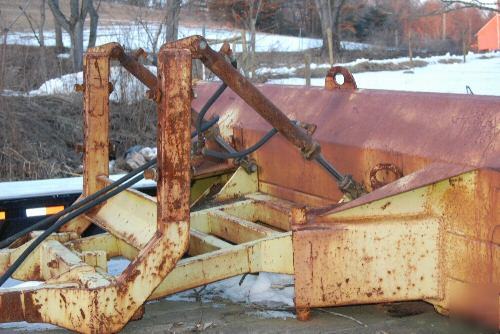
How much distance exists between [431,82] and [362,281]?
1918 centimetres

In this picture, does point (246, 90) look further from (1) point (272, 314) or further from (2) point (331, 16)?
→ (2) point (331, 16)

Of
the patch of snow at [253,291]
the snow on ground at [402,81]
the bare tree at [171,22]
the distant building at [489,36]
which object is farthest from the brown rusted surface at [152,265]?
the distant building at [489,36]

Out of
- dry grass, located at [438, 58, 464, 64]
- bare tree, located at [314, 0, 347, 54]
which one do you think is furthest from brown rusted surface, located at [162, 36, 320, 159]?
bare tree, located at [314, 0, 347, 54]

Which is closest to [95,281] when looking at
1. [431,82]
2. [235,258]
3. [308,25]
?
[235,258]

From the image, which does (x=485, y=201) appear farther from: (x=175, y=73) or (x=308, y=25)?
(x=308, y=25)

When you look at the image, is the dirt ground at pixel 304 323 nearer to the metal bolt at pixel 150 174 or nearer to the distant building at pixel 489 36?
the metal bolt at pixel 150 174

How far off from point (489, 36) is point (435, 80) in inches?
1450

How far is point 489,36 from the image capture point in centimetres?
5628

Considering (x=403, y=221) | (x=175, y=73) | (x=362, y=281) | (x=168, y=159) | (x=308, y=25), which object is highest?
(x=308, y=25)

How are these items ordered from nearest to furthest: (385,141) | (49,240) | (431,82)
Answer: (385,141), (49,240), (431,82)

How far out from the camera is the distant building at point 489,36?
180 feet

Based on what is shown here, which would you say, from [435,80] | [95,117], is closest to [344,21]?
[435,80]

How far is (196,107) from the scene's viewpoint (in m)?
4.82

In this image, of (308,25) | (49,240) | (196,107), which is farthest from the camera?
(308,25)
